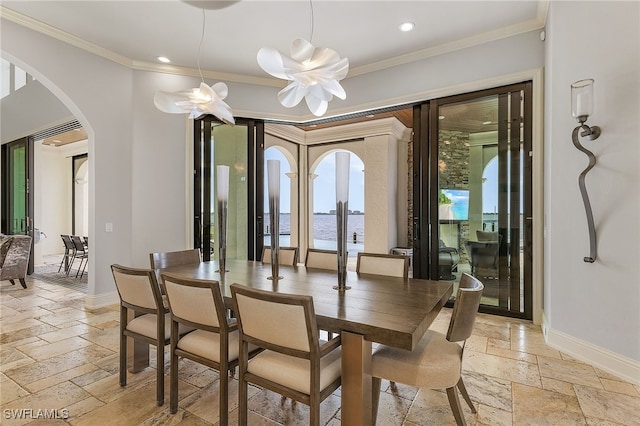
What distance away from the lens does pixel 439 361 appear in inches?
65.8

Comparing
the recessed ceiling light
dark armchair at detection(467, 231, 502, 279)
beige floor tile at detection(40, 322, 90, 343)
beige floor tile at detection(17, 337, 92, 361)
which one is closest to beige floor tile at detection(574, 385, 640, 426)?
dark armchair at detection(467, 231, 502, 279)

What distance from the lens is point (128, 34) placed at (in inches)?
148

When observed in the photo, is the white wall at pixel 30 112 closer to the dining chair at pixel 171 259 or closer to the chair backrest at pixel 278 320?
A: the dining chair at pixel 171 259

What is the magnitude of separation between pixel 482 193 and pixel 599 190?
1284 millimetres

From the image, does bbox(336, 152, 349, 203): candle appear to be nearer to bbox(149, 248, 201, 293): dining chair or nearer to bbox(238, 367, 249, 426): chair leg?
bbox(238, 367, 249, 426): chair leg

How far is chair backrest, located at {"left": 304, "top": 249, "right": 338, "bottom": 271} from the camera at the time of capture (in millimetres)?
2926

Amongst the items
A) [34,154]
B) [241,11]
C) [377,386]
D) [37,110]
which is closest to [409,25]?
[241,11]

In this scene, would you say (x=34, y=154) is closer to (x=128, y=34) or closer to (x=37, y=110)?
(x=37, y=110)

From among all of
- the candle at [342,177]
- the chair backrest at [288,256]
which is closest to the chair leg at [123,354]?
the chair backrest at [288,256]

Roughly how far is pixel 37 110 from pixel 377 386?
739cm

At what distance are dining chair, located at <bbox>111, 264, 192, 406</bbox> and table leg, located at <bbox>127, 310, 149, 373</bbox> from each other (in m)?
0.19

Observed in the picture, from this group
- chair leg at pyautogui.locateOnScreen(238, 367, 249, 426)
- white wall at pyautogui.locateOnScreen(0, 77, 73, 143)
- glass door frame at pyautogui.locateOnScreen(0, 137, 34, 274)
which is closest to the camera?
chair leg at pyautogui.locateOnScreen(238, 367, 249, 426)

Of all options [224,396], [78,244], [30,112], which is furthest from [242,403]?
[30,112]

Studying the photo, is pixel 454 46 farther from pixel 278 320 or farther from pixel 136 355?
pixel 136 355
